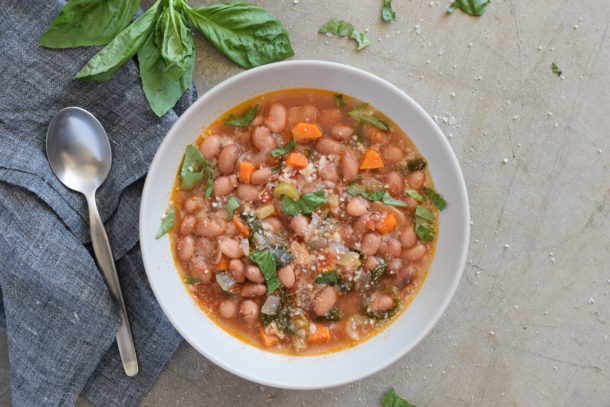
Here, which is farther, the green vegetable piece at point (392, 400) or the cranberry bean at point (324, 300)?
the green vegetable piece at point (392, 400)

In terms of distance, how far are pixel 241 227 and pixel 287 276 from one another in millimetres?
320

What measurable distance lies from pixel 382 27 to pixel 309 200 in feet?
3.38

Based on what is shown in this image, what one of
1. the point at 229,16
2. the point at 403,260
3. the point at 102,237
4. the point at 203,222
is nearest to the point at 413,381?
the point at 403,260

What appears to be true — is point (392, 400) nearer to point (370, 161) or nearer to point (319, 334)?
point (319, 334)

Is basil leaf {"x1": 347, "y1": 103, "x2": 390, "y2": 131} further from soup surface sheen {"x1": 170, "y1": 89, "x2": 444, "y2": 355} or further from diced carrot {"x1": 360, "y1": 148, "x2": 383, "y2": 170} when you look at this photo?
diced carrot {"x1": 360, "y1": 148, "x2": 383, "y2": 170}

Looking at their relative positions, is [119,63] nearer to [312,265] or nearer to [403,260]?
[312,265]

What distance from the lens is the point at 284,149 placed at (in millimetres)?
2830

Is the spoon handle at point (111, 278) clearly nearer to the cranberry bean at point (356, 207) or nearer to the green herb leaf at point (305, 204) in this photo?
the green herb leaf at point (305, 204)

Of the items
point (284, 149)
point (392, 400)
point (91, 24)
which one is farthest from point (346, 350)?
point (91, 24)

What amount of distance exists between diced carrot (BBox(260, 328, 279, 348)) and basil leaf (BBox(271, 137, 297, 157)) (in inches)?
34.0

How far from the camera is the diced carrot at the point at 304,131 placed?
2.84 m

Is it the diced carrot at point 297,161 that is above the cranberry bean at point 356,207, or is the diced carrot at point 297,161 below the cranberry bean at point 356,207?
above

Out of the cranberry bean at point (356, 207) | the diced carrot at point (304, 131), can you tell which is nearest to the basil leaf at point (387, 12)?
the diced carrot at point (304, 131)

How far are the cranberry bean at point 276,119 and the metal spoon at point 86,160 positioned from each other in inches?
33.0
